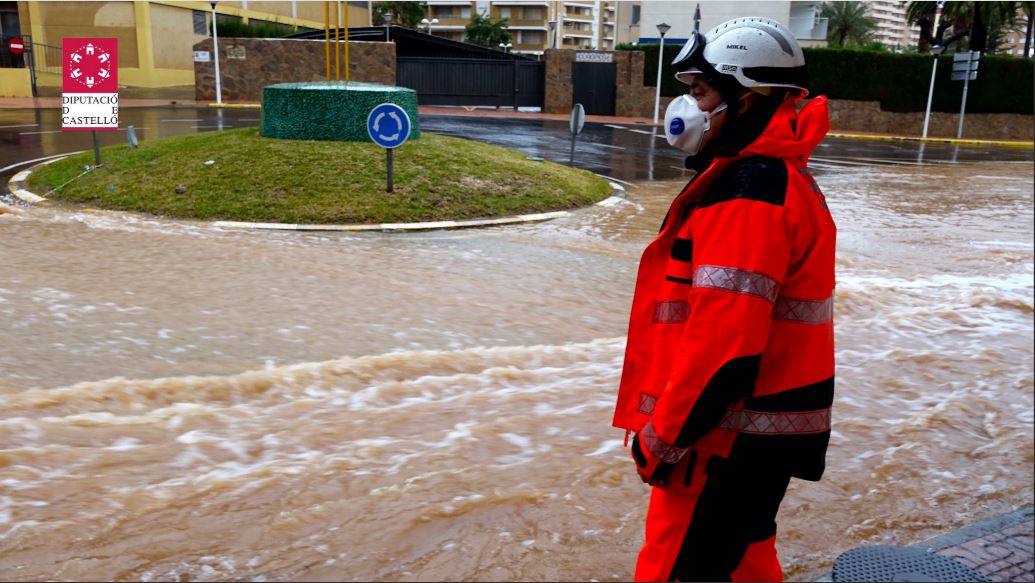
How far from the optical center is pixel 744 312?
6.55ft

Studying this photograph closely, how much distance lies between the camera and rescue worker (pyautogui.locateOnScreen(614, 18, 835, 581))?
2027 millimetres

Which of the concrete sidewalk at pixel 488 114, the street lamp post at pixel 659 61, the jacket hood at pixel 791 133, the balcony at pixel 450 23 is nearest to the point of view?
the jacket hood at pixel 791 133

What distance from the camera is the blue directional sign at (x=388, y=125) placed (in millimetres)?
10492

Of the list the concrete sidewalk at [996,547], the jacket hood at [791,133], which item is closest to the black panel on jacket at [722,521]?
the jacket hood at [791,133]

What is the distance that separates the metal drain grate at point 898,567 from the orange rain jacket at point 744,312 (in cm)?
76

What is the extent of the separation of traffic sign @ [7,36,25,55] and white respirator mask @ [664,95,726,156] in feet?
112

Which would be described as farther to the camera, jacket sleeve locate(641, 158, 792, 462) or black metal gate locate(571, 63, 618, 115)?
black metal gate locate(571, 63, 618, 115)

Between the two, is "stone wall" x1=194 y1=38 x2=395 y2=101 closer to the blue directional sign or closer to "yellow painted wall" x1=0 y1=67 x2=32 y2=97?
"yellow painted wall" x1=0 y1=67 x2=32 y2=97

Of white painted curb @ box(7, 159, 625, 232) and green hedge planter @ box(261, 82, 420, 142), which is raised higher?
green hedge planter @ box(261, 82, 420, 142)

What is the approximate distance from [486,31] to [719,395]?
83.1 m

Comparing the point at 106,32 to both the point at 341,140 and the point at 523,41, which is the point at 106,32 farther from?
the point at 523,41

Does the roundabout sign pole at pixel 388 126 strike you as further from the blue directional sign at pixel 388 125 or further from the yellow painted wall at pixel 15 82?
the yellow painted wall at pixel 15 82

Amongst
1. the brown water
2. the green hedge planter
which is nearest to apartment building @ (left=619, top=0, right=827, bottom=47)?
the green hedge planter

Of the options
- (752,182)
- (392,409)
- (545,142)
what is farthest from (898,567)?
(545,142)
